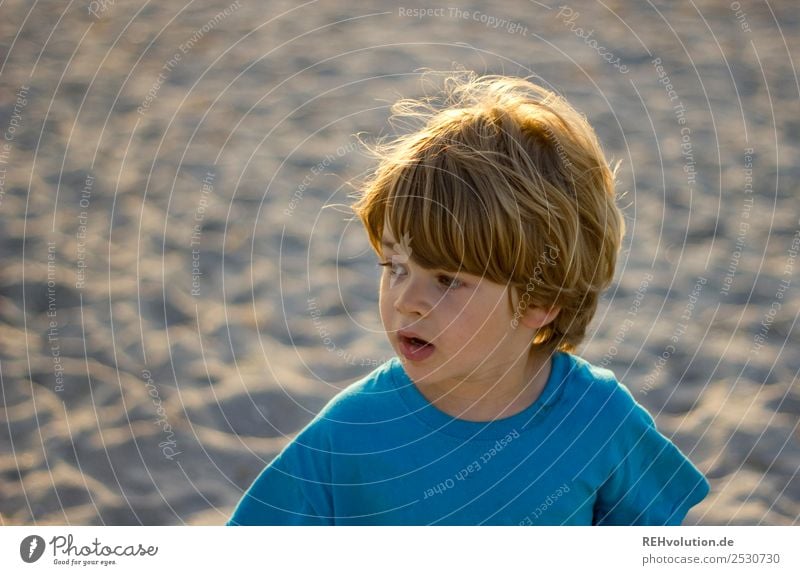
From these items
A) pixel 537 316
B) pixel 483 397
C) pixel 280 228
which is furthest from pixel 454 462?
pixel 280 228

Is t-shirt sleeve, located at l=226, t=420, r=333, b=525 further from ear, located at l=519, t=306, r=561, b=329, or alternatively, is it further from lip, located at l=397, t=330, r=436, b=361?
ear, located at l=519, t=306, r=561, b=329

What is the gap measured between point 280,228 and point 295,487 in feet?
5.82

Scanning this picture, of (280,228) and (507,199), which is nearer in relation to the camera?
(507,199)

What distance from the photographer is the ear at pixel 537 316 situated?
116cm

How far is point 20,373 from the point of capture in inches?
88.8

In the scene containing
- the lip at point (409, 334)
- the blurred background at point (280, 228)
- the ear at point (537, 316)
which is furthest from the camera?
the blurred background at point (280, 228)

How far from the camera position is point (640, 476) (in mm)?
1165

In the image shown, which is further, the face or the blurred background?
the blurred background

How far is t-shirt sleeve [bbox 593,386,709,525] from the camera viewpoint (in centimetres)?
115

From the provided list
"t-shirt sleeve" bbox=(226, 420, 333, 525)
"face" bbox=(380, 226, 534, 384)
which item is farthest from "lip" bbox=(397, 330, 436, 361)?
"t-shirt sleeve" bbox=(226, 420, 333, 525)

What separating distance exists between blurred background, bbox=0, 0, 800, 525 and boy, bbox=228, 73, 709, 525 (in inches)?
33.7

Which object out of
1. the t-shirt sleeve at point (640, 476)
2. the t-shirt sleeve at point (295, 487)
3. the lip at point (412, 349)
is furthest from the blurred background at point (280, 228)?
the lip at point (412, 349)

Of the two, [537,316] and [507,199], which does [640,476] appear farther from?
[507,199]

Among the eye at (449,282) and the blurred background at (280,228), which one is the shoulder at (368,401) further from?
the blurred background at (280,228)
